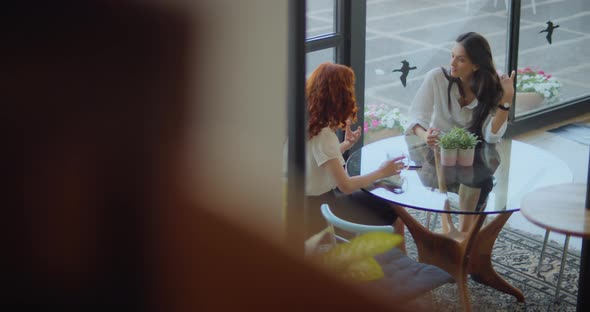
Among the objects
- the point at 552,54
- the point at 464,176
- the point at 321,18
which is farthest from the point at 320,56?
the point at 552,54

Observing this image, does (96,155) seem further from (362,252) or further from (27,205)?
(362,252)

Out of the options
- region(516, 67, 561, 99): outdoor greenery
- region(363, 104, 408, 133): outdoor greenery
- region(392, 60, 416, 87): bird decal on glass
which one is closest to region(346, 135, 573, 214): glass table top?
region(363, 104, 408, 133): outdoor greenery

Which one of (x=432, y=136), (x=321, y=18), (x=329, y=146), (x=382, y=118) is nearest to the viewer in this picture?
(x=329, y=146)

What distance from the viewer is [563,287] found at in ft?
10.8

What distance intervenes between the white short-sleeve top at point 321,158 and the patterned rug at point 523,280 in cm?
70

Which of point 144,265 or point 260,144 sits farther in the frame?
point 260,144

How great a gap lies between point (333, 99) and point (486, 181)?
0.73 meters

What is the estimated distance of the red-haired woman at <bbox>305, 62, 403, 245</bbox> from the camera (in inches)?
117

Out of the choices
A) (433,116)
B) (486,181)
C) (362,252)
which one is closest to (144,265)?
(362,252)

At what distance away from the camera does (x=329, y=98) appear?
9.83ft

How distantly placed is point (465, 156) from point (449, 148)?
0.08 meters

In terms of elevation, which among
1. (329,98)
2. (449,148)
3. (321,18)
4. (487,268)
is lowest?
(487,268)

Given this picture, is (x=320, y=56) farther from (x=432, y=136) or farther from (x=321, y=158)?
(x=321, y=158)

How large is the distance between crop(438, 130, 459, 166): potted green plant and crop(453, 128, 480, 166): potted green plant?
0.01 meters
